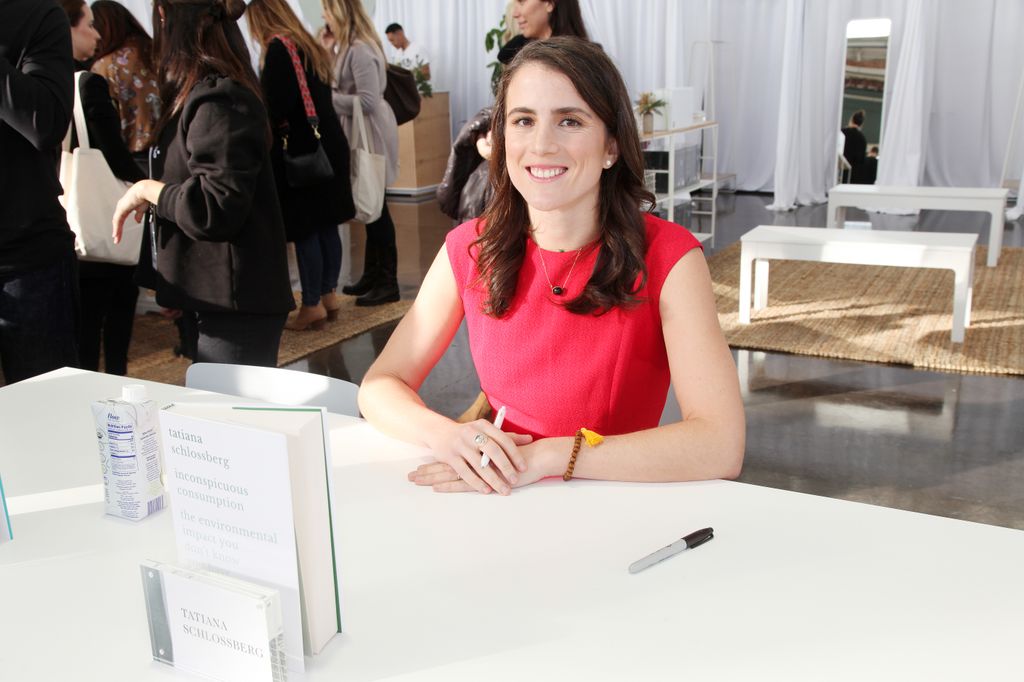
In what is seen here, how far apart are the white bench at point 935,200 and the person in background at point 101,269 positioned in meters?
4.47

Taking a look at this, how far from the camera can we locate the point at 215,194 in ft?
6.82

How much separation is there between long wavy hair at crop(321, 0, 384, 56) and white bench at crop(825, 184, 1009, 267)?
3.17 metres

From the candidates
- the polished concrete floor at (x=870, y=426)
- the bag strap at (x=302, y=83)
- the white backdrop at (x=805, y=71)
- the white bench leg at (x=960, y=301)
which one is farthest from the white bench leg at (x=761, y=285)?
the white backdrop at (x=805, y=71)

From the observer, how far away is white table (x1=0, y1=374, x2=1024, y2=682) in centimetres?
90

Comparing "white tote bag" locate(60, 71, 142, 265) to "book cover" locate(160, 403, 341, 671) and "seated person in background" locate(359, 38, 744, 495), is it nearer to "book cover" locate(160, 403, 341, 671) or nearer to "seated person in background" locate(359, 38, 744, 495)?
"seated person in background" locate(359, 38, 744, 495)

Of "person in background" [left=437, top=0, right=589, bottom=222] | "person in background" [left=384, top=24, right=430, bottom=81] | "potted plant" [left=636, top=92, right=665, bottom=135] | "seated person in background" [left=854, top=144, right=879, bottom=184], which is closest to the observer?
"person in background" [left=437, top=0, right=589, bottom=222]

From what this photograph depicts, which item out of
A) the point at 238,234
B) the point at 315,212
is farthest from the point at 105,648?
the point at 315,212

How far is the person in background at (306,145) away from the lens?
11.9 ft

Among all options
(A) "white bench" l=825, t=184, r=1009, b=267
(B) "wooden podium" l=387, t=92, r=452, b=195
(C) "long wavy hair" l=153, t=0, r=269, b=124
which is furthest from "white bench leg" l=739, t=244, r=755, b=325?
(B) "wooden podium" l=387, t=92, r=452, b=195

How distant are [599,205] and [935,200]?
16.4ft

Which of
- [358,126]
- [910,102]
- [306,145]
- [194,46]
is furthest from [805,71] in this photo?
[194,46]

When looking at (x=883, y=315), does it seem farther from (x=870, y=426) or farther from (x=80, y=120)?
(x=80, y=120)

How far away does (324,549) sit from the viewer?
0.87m

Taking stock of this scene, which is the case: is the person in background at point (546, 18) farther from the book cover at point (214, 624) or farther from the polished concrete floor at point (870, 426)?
the book cover at point (214, 624)
